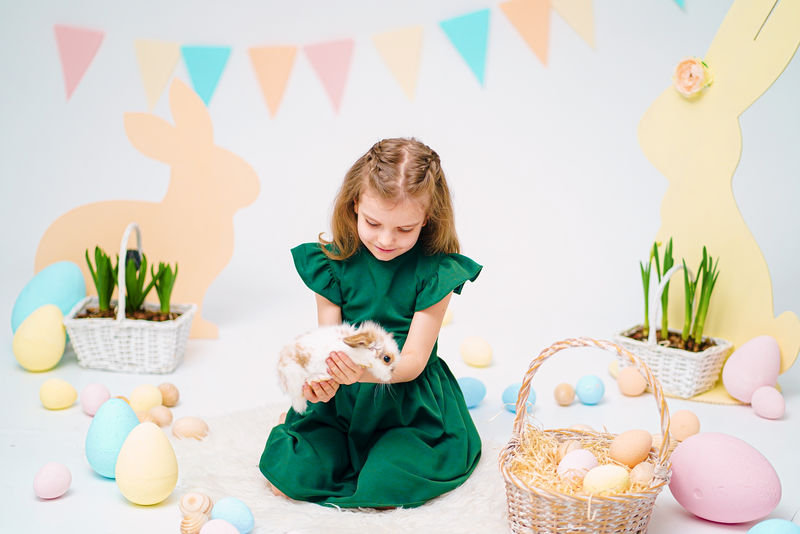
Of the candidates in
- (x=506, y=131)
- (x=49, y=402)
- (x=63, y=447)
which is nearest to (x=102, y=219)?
(x=49, y=402)

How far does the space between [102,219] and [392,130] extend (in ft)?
4.42

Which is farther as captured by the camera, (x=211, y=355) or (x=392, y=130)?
(x=392, y=130)

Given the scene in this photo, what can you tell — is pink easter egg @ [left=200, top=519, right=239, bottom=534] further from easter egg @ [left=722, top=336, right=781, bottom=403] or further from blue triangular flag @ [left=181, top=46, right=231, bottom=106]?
blue triangular flag @ [left=181, top=46, right=231, bottom=106]

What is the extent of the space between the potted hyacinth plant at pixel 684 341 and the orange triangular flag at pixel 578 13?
1.13m

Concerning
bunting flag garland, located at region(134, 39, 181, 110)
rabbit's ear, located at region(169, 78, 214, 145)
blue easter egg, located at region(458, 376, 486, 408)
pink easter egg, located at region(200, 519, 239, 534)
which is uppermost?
bunting flag garland, located at region(134, 39, 181, 110)

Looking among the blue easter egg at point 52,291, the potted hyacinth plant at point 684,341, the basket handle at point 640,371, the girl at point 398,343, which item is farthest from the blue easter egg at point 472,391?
the blue easter egg at point 52,291

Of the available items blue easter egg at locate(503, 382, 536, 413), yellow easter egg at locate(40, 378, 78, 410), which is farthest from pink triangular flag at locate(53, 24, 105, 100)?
blue easter egg at locate(503, 382, 536, 413)

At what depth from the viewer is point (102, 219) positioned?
A: 3184 mm

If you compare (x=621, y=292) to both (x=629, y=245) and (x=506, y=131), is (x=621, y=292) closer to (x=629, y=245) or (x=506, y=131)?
(x=629, y=245)

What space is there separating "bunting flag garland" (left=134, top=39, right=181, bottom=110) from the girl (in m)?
1.89

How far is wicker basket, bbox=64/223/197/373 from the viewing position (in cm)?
276

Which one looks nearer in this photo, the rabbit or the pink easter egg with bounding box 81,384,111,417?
the rabbit

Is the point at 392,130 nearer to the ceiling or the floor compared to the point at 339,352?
nearer to the ceiling

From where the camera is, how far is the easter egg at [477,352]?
2.92m
